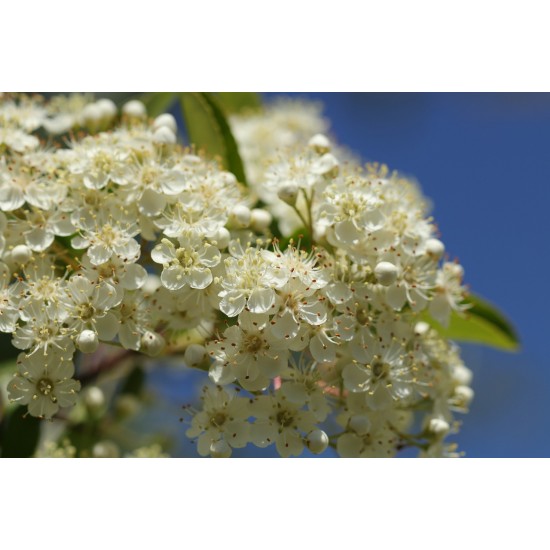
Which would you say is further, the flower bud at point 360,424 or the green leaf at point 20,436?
the green leaf at point 20,436

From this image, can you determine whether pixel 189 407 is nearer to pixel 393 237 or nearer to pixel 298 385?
pixel 298 385

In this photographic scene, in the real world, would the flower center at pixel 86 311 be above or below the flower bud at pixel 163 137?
below

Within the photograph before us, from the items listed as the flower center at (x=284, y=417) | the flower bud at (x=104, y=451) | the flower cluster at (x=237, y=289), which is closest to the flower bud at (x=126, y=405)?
the flower bud at (x=104, y=451)

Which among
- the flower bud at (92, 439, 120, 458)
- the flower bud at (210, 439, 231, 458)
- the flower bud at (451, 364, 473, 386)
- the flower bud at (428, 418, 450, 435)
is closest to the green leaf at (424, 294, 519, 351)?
the flower bud at (451, 364, 473, 386)

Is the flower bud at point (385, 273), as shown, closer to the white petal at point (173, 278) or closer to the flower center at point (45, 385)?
the white petal at point (173, 278)

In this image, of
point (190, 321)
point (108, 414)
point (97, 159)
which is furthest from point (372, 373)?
point (108, 414)
